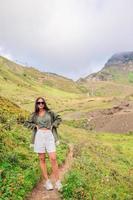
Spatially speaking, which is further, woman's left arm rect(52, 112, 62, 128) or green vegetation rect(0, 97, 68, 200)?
woman's left arm rect(52, 112, 62, 128)

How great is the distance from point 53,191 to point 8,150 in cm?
511

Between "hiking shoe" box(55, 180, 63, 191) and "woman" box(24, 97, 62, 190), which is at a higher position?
"woman" box(24, 97, 62, 190)

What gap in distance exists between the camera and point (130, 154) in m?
49.9

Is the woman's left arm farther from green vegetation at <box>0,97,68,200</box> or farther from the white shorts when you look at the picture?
green vegetation at <box>0,97,68,200</box>

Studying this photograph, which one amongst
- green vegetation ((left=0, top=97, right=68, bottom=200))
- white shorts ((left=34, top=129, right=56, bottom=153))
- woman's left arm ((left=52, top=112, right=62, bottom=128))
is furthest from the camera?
woman's left arm ((left=52, top=112, right=62, bottom=128))

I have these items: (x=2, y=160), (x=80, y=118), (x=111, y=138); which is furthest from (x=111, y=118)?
(x=2, y=160)

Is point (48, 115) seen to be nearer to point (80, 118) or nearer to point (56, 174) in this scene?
point (56, 174)

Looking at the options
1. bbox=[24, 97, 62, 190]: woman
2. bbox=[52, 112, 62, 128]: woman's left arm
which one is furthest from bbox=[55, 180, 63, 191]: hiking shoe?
bbox=[52, 112, 62, 128]: woman's left arm

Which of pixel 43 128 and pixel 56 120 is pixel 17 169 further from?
pixel 56 120

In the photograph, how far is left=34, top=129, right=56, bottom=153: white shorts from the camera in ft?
53.7

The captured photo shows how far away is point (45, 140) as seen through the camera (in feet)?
54.0

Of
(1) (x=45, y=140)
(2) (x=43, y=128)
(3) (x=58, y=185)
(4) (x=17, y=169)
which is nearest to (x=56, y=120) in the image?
(2) (x=43, y=128)

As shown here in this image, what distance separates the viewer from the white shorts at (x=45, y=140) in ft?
53.7

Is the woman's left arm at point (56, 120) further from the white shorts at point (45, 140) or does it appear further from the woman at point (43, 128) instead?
the white shorts at point (45, 140)
